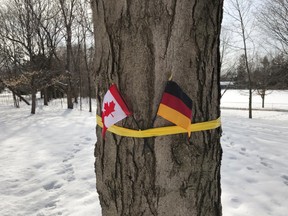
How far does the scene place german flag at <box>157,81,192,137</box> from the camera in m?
0.86

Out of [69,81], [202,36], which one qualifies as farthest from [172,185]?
[69,81]

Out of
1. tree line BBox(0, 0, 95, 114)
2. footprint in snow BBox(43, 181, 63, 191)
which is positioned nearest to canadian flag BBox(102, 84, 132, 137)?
footprint in snow BBox(43, 181, 63, 191)

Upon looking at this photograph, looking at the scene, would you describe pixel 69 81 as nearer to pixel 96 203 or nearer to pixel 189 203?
pixel 96 203

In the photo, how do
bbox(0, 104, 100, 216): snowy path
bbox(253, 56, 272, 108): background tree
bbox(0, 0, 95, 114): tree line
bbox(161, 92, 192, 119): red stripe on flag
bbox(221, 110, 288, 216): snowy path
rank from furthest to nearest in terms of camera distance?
bbox(253, 56, 272, 108): background tree < bbox(0, 0, 95, 114): tree line < bbox(0, 104, 100, 216): snowy path < bbox(221, 110, 288, 216): snowy path < bbox(161, 92, 192, 119): red stripe on flag

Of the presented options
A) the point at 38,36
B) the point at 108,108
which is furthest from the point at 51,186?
the point at 38,36

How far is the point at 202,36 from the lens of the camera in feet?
2.91

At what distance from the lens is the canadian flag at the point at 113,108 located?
917mm

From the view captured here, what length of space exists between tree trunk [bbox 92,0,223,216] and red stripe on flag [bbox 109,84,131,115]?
0.07 feet

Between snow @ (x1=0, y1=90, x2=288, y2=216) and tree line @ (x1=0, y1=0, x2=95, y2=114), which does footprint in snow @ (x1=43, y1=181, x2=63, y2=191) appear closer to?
snow @ (x1=0, y1=90, x2=288, y2=216)

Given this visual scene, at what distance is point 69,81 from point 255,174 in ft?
54.5

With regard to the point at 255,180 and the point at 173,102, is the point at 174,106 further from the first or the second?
the point at 255,180

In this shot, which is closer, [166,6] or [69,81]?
[166,6]

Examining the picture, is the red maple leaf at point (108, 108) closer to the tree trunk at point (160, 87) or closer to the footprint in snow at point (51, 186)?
the tree trunk at point (160, 87)

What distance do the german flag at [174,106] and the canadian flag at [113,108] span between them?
139mm
